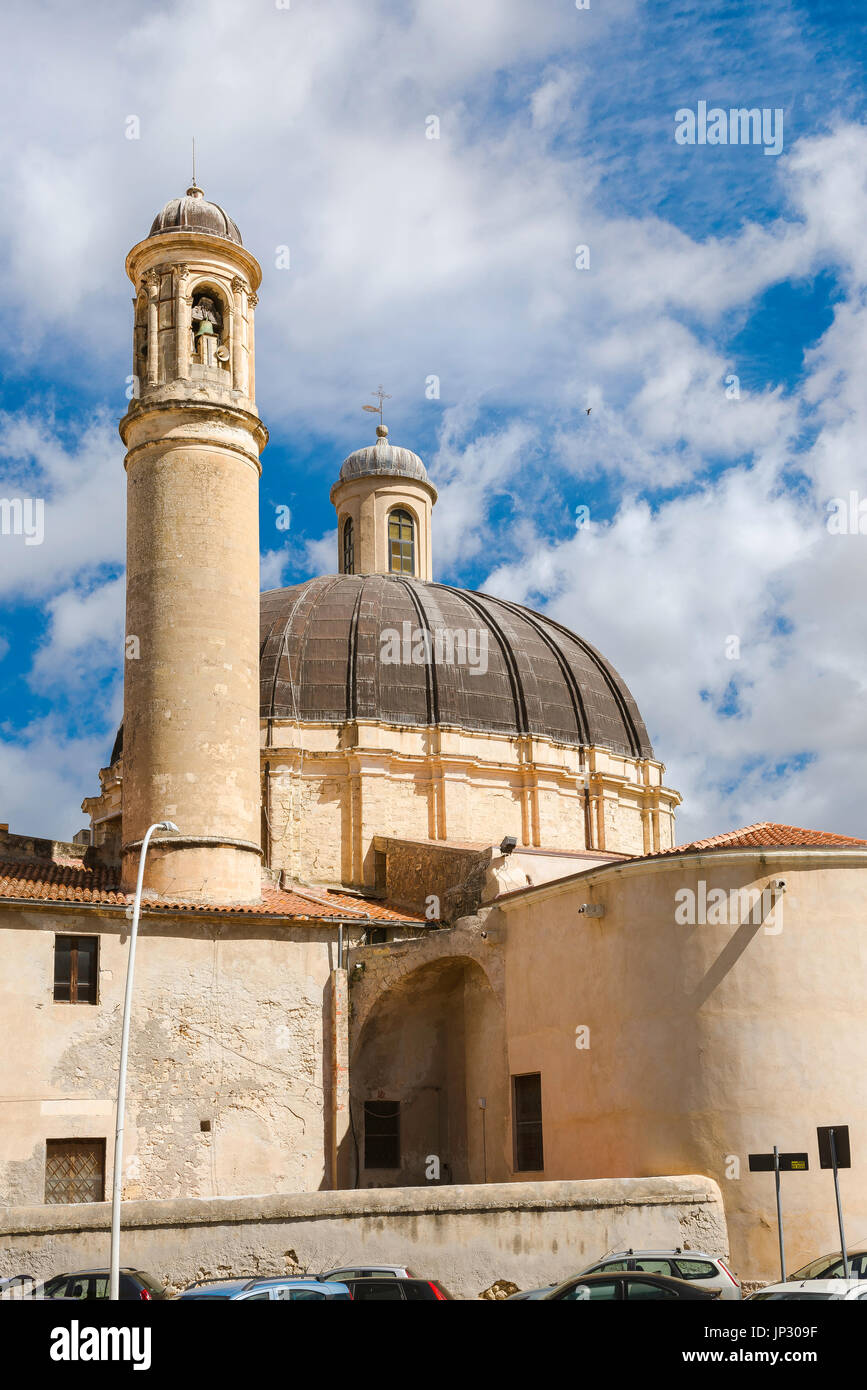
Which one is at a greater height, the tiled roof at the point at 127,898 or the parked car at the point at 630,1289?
the tiled roof at the point at 127,898

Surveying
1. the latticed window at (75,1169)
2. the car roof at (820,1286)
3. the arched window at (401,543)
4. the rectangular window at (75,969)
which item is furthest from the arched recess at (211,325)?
the car roof at (820,1286)

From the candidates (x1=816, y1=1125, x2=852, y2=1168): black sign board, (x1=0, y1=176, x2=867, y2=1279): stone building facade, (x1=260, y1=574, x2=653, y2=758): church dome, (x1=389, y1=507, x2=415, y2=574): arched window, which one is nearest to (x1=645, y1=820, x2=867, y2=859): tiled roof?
(x1=0, y1=176, x2=867, y2=1279): stone building facade

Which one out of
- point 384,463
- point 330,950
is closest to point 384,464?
point 384,463

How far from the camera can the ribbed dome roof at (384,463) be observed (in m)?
49.9

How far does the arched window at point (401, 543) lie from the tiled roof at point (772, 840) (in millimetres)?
22485

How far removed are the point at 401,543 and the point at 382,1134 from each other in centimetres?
2377

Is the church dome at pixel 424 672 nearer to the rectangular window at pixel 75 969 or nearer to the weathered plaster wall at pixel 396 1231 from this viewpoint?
the rectangular window at pixel 75 969

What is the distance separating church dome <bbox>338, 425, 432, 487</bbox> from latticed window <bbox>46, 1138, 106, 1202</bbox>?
27927 mm

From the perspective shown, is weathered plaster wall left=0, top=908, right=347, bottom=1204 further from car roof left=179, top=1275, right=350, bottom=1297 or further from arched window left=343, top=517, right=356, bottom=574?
arched window left=343, top=517, right=356, bottom=574

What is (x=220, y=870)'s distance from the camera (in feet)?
99.3

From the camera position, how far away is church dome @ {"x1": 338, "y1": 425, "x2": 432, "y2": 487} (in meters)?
49.8

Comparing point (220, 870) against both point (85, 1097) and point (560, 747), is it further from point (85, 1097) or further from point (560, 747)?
point (560, 747)

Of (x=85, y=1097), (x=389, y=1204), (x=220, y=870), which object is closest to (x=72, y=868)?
(x=220, y=870)
